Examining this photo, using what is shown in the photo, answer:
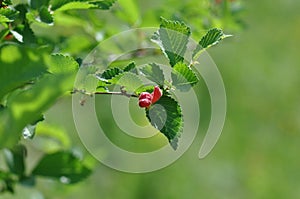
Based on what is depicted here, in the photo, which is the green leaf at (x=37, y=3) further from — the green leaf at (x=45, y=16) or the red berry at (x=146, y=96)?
the red berry at (x=146, y=96)

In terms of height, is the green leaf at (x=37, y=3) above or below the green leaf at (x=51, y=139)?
above

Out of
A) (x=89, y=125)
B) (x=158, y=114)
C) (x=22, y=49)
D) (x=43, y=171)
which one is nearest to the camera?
(x=22, y=49)

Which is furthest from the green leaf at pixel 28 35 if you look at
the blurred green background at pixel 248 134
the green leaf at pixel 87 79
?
the blurred green background at pixel 248 134

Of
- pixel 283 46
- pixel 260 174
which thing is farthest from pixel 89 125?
pixel 283 46

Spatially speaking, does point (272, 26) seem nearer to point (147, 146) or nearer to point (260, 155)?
point (260, 155)

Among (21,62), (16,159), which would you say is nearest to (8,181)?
(16,159)

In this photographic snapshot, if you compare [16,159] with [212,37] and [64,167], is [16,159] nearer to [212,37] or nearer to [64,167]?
[64,167]

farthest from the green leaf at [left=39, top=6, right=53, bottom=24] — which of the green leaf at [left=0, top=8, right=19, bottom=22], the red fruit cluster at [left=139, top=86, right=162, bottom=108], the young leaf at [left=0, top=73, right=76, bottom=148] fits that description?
the young leaf at [left=0, top=73, right=76, bottom=148]
